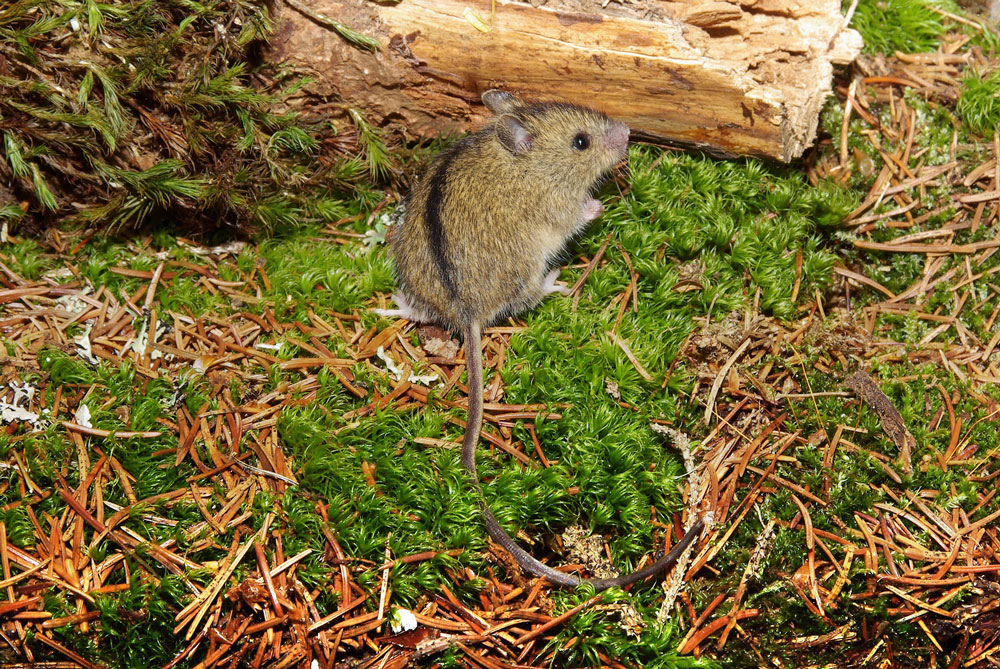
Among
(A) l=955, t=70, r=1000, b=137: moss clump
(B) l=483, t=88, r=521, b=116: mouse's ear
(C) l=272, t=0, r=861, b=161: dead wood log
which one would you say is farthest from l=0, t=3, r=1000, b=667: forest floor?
(B) l=483, t=88, r=521, b=116: mouse's ear

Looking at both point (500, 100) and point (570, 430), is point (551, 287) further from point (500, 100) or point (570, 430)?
point (500, 100)

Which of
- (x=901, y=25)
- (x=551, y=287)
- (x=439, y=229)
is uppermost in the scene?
(x=901, y=25)

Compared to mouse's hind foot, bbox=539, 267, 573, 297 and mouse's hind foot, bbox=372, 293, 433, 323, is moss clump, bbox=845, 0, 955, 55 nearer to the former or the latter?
mouse's hind foot, bbox=539, 267, 573, 297

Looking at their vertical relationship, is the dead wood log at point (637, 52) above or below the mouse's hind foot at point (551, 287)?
above

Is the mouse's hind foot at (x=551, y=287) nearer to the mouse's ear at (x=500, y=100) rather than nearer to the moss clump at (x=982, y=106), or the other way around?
the mouse's ear at (x=500, y=100)

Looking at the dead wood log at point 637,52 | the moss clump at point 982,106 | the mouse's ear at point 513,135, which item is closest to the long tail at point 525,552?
the mouse's ear at point 513,135

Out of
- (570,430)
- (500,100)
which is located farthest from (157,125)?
(570,430)
